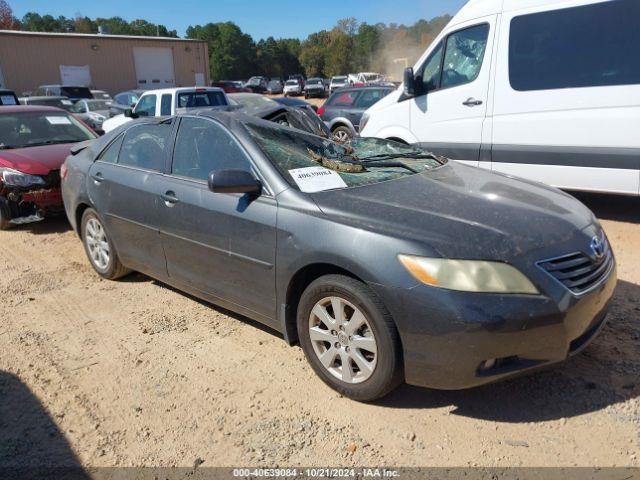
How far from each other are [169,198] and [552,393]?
8.98 ft

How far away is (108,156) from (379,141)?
2352 mm

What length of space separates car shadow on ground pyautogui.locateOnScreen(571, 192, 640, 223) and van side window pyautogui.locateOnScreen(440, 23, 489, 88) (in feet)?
7.12

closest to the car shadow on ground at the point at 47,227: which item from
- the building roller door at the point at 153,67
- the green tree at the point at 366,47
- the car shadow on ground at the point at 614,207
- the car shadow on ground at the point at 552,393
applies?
the car shadow on ground at the point at 552,393

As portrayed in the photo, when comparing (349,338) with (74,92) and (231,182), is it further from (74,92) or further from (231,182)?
(74,92)

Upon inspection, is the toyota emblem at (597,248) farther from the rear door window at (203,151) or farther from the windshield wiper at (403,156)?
the rear door window at (203,151)

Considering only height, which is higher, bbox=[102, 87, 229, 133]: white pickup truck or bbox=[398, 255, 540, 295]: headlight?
bbox=[102, 87, 229, 133]: white pickup truck

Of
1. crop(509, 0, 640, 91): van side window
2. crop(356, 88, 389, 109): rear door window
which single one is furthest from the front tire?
crop(356, 88, 389, 109): rear door window

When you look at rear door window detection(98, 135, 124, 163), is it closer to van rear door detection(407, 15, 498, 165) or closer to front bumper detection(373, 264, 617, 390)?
front bumper detection(373, 264, 617, 390)

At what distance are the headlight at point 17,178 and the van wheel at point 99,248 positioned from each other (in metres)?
1.93

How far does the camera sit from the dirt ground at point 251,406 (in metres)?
2.51

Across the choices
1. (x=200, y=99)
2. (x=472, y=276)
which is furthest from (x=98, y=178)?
(x=200, y=99)

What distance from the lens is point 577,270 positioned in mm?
2643

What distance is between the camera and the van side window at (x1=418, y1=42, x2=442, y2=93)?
21.5 feet

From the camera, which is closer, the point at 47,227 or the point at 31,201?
the point at 31,201
